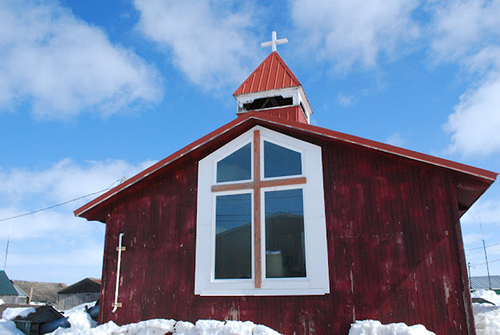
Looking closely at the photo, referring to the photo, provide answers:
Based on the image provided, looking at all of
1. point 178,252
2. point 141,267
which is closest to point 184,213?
point 178,252

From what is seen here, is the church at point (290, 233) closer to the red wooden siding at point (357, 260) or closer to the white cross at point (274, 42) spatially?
the red wooden siding at point (357, 260)

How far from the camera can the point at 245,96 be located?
12.5m

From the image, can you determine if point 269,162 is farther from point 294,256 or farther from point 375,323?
point 375,323

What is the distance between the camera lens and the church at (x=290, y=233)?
297 inches

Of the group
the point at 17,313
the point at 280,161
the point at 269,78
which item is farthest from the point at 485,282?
the point at 17,313

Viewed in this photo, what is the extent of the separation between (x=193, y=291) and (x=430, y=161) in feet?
16.4

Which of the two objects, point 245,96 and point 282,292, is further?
point 245,96

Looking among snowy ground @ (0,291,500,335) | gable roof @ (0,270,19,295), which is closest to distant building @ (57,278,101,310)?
gable roof @ (0,270,19,295)

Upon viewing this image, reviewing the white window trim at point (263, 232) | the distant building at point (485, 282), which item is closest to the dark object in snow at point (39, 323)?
the white window trim at point (263, 232)

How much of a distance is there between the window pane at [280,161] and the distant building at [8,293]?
2878 centimetres

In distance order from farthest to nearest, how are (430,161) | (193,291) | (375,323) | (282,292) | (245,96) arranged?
(245,96) → (193,291) → (282,292) → (430,161) → (375,323)

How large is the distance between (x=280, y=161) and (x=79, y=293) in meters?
24.5

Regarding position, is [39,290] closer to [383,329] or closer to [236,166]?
[236,166]

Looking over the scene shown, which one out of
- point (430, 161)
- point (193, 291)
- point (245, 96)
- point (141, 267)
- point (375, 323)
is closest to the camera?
point (375, 323)
